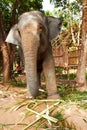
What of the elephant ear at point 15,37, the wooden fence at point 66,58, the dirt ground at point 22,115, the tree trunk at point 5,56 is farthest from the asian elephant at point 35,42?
the wooden fence at point 66,58

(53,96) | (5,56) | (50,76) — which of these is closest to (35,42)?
(50,76)

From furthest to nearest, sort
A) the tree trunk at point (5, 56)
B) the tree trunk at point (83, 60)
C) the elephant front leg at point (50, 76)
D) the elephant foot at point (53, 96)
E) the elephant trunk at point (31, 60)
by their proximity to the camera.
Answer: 1. the tree trunk at point (5, 56)
2. the tree trunk at point (83, 60)
3. the elephant front leg at point (50, 76)
4. the elephant foot at point (53, 96)
5. the elephant trunk at point (31, 60)

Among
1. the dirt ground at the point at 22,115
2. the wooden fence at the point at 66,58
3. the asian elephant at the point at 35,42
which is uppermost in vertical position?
the asian elephant at the point at 35,42

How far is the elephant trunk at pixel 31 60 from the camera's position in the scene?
6215 mm

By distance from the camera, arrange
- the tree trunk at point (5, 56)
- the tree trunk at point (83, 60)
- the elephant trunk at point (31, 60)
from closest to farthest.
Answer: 1. the elephant trunk at point (31, 60)
2. the tree trunk at point (83, 60)
3. the tree trunk at point (5, 56)

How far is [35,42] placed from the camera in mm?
A: 6344

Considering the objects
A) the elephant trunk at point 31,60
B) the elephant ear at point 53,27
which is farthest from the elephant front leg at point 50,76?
the elephant trunk at point 31,60

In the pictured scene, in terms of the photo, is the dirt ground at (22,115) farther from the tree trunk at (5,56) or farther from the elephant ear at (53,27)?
the tree trunk at (5,56)

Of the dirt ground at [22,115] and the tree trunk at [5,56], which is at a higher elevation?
the tree trunk at [5,56]

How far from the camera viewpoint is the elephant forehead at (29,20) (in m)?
6.49

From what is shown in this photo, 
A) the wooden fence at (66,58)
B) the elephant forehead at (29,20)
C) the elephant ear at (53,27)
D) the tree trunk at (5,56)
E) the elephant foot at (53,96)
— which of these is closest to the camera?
the elephant forehead at (29,20)

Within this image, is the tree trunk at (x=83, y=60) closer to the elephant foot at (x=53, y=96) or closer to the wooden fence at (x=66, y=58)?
the elephant foot at (x=53, y=96)

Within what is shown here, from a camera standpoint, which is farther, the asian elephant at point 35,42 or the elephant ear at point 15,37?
the elephant ear at point 15,37

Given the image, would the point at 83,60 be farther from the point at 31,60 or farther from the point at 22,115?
the point at 22,115
